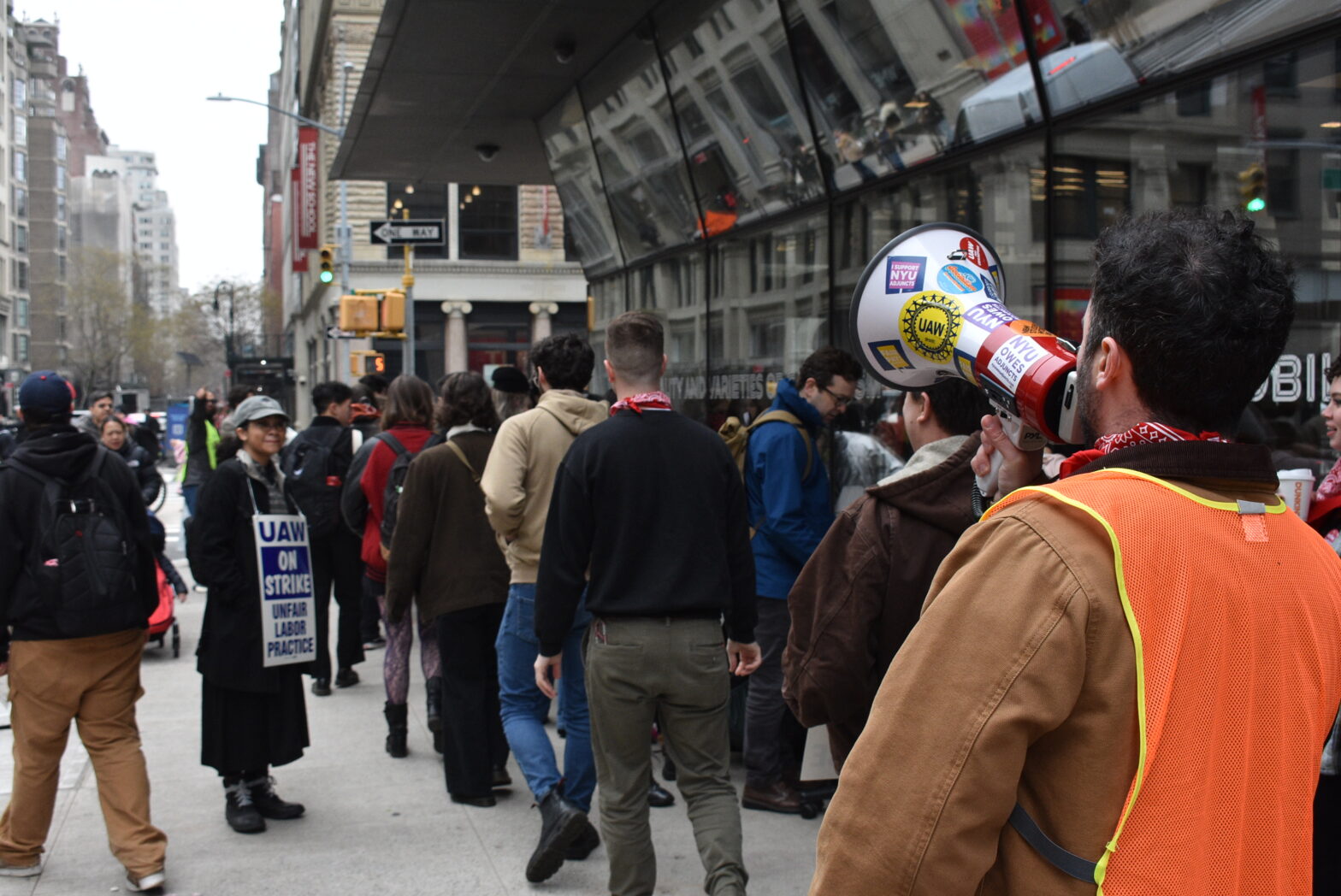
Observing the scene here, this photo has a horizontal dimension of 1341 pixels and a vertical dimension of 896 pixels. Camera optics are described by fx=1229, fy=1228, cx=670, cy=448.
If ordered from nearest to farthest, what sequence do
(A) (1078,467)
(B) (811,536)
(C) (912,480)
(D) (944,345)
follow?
(A) (1078,467)
(D) (944,345)
(C) (912,480)
(B) (811,536)

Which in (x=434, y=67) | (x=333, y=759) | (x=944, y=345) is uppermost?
(x=434, y=67)

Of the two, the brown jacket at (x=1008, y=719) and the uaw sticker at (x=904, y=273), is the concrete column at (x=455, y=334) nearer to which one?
the uaw sticker at (x=904, y=273)

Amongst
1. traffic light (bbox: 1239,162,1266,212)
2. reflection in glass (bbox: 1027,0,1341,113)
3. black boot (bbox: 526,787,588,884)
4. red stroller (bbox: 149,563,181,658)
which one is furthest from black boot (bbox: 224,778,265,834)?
traffic light (bbox: 1239,162,1266,212)

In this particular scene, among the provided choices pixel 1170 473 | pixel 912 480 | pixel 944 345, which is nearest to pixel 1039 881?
pixel 1170 473

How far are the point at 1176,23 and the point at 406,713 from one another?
4948mm

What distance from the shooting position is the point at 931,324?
93.7 inches

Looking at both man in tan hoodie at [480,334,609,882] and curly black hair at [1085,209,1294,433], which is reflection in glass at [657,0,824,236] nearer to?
man in tan hoodie at [480,334,609,882]

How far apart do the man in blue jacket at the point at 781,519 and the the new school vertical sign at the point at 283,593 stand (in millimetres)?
2010

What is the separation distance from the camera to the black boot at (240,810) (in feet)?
17.6

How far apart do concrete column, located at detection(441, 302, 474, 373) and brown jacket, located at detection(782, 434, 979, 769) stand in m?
33.3

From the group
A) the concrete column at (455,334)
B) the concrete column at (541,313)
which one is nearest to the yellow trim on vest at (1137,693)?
the concrete column at (455,334)

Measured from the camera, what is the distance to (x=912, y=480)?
3.09 meters

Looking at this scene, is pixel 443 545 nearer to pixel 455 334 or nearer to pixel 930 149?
pixel 930 149

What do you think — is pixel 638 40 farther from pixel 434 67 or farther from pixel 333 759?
pixel 333 759
